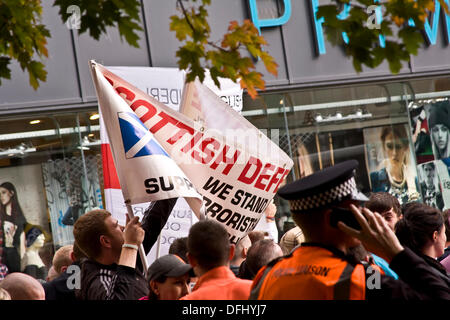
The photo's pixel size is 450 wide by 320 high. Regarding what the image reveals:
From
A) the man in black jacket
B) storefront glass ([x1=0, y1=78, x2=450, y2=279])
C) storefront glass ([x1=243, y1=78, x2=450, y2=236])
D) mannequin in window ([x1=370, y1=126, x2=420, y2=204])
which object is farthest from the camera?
mannequin in window ([x1=370, y1=126, x2=420, y2=204])

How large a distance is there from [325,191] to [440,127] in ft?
33.5

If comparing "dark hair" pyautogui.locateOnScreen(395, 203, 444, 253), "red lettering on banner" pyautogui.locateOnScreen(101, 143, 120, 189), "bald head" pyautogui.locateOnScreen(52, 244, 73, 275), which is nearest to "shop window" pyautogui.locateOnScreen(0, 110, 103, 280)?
"red lettering on banner" pyautogui.locateOnScreen(101, 143, 120, 189)

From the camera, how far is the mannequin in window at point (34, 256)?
998 centimetres

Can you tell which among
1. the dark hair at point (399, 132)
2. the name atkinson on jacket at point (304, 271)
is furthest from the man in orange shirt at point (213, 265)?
the dark hair at point (399, 132)

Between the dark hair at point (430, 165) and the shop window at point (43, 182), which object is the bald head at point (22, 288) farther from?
the dark hair at point (430, 165)

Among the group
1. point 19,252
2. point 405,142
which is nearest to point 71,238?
point 19,252

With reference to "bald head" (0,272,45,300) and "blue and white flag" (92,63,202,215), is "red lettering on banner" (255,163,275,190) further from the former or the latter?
"bald head" (0,272,45,300)

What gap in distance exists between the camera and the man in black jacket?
440 cm

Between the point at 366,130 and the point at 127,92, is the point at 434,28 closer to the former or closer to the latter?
the point at 366,130

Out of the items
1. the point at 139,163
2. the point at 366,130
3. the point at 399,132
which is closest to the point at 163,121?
the point at 139,163

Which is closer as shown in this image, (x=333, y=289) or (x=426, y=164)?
(x=333, y=289)

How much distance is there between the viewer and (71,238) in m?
10.2
